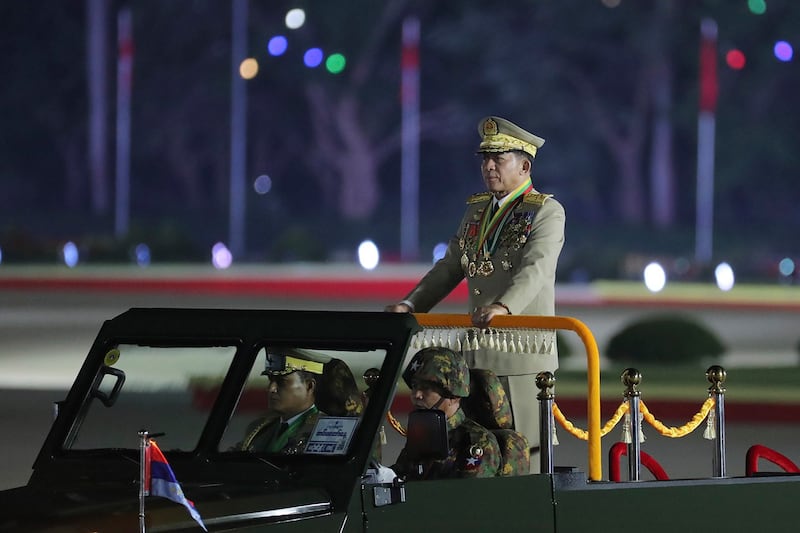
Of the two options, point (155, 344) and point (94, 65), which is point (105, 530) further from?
point (94, 65)

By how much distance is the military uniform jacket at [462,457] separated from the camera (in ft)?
18.4

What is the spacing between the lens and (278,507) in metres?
4.93

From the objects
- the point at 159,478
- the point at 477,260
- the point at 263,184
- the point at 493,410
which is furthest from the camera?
the point at 263,184

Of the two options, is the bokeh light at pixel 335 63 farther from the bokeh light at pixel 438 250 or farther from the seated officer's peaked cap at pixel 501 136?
the seated officer's peaked cap at pixel 501 136

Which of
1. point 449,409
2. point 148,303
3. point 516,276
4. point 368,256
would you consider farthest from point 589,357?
point 368,256

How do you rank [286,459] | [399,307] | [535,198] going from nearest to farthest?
[286,459]
[399,307]
[535,198]

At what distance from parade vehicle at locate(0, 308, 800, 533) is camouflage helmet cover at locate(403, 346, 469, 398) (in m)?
0.15

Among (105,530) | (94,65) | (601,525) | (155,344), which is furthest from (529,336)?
(94,65)

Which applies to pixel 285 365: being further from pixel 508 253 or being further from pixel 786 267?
pixel 786 267

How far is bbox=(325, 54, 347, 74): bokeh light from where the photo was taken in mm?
60409

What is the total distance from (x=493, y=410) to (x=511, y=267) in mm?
1081

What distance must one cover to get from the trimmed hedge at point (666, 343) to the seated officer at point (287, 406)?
15243mm

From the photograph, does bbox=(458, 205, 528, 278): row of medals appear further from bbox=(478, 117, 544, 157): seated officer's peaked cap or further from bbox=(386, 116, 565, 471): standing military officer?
bbox=(478, 117, 544, 157): seated officer's peaked cap

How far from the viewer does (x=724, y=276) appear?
46.7 meters
